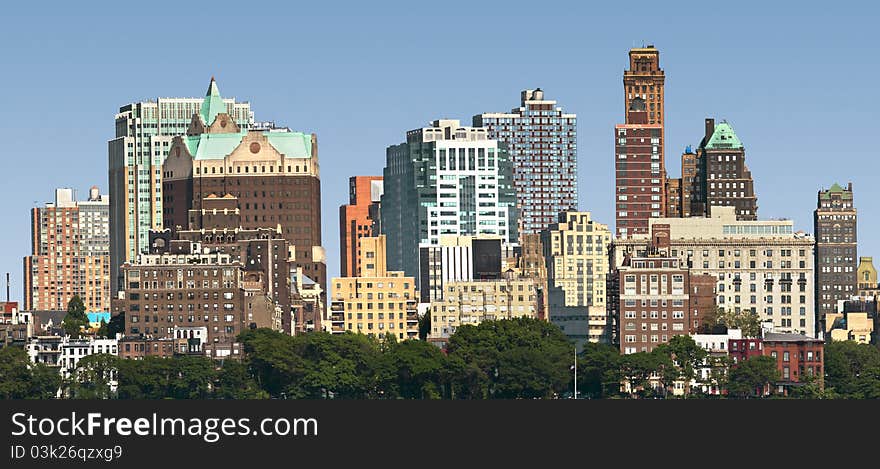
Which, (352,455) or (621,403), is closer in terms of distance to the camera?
(352,455)

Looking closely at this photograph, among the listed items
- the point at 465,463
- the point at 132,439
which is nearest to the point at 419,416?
the point at 465,463

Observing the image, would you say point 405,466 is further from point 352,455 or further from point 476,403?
point 476,403

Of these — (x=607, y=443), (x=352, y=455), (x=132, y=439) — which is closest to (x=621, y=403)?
(x=607, y=443)

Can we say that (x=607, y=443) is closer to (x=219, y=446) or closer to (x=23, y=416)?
(x=219, y=446)

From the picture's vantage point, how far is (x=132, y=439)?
156250 millimetres

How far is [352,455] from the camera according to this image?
161 meters

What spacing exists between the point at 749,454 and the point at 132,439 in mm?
37230

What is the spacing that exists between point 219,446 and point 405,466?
11302 mm

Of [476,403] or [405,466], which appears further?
[476,403]

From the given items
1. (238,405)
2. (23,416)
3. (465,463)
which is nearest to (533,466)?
(465,463)

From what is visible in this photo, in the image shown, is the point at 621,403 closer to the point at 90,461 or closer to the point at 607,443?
the point at 607,443

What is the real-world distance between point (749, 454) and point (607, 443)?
8.59m

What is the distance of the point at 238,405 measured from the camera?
161000 mm

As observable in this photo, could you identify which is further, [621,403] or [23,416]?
[621,403]
